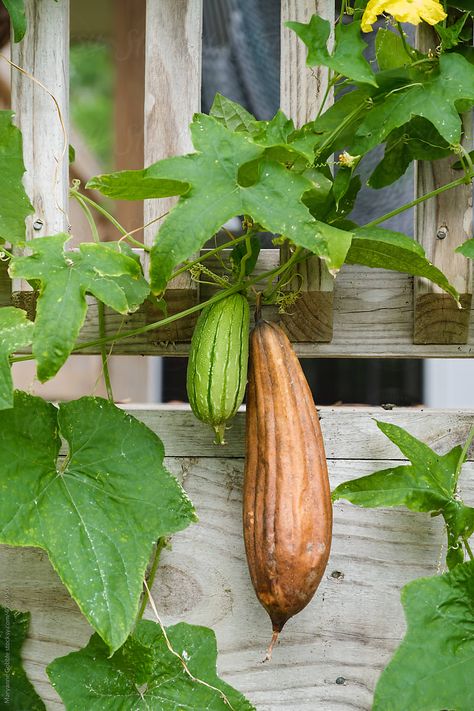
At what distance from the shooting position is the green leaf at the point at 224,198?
1011 mm

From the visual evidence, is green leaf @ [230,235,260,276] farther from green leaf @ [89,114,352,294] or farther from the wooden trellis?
green leaf @ [89,114,352,294]

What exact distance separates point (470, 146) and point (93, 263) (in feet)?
2.20

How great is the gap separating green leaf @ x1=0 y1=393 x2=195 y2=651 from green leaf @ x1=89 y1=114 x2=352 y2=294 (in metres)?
0.27

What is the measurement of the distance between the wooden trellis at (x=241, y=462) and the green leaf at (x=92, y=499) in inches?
6.7

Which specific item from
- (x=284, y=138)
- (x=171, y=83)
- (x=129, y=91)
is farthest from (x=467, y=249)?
(x=129, y=91)

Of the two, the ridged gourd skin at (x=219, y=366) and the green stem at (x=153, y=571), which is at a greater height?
the ridged gourd skin at (x=219, y=366)

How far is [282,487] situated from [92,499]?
28 centimetres

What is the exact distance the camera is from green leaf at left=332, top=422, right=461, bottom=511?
118 centimetres

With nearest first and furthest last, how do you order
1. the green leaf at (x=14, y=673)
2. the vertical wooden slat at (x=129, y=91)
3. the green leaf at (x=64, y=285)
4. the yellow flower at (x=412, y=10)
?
the green leaf at (x=64, y=285) → the yellow flower at (x=412, y=10) → the green leaf at (x=14, y=673) → the vertical wooden slat at (x=129, y=91)

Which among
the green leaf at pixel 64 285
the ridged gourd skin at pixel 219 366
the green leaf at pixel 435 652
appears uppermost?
the green leaf at pixel 64 285

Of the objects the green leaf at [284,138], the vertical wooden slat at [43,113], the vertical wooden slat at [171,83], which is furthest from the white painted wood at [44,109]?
the green leaf at [284,138]

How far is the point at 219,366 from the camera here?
116 centimetres

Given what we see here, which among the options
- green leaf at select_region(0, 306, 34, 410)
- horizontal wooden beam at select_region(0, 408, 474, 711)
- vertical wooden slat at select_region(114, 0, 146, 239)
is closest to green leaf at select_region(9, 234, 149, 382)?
green leaf at select_region(0, 306, 34, 410)

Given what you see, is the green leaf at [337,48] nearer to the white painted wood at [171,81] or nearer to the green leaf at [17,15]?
the white painted wood at [171,81]
